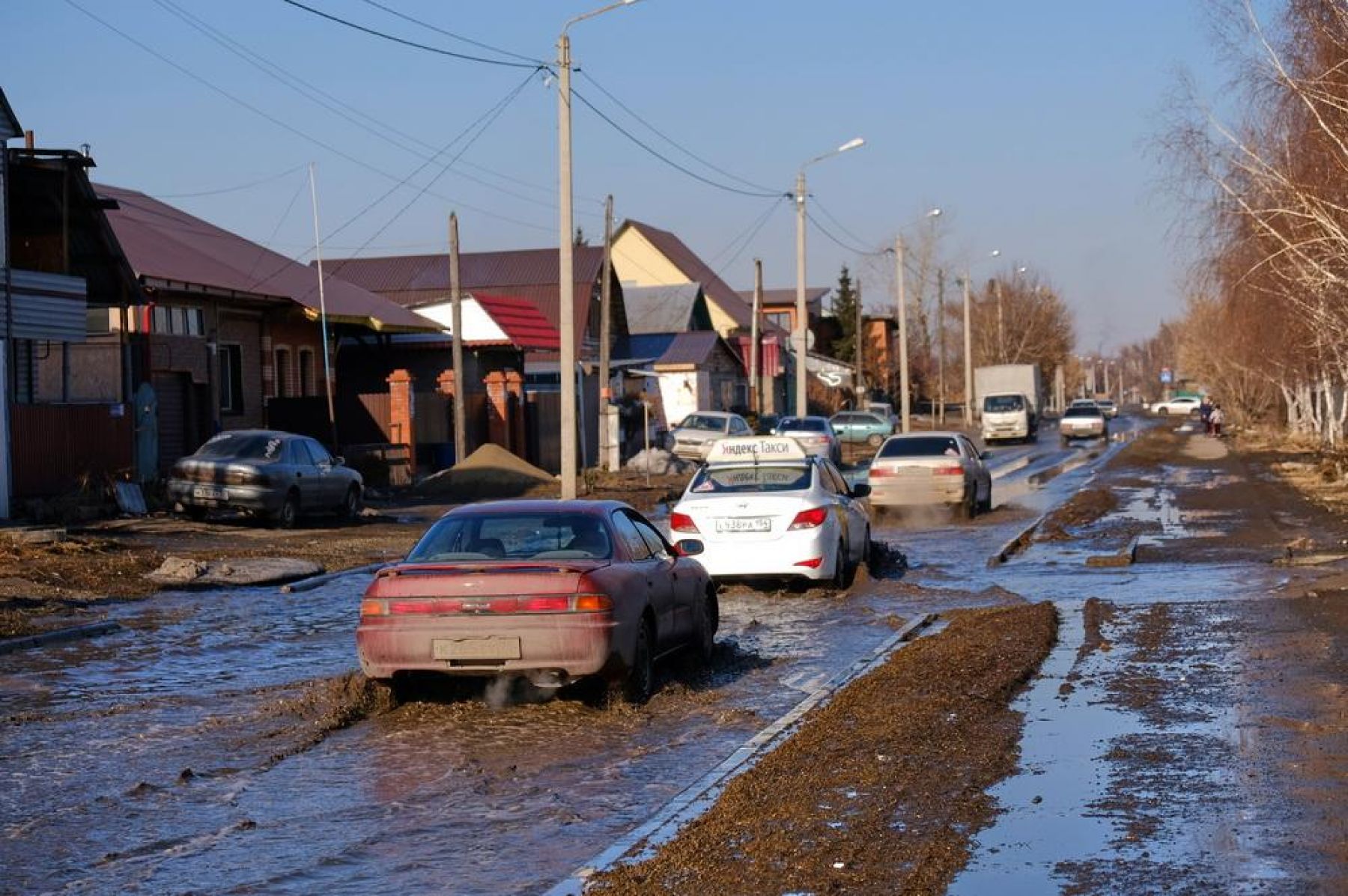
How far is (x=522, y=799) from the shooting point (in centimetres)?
850

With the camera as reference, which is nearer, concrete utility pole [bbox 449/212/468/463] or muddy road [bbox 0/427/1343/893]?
muddy road [bbox 0/427/1343/893]

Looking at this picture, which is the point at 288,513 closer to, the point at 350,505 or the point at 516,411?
the point at 350,505

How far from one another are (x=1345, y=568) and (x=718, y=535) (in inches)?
263

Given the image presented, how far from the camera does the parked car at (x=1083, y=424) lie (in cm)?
7181

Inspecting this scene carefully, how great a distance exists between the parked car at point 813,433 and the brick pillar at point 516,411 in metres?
6.78

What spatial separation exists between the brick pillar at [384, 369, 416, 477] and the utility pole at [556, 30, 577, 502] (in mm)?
11596

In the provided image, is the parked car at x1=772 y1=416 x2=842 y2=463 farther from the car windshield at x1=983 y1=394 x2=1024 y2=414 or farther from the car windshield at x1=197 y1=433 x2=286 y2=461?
the car windshield at x1=983 y1=394 x2=1024 y2=414

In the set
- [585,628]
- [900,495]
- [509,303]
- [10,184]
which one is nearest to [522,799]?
[585,628]

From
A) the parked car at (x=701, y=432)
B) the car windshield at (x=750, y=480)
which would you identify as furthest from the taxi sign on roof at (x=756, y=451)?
Result: the parked car at (x=701, y=432)

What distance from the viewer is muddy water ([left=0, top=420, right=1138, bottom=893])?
7324 mm

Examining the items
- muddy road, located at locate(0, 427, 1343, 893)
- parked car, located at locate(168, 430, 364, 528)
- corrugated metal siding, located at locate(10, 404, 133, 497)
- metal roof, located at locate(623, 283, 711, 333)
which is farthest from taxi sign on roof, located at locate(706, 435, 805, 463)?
metal roof, located at locate(623, 283, 711, 333)

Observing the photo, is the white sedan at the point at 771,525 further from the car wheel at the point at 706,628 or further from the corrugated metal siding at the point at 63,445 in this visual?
the corrugated metal siding at the point at 63,445

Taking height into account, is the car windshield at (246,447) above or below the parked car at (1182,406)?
below

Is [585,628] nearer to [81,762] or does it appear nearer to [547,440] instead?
[81,762]
